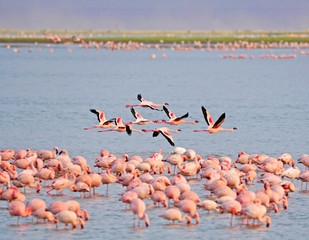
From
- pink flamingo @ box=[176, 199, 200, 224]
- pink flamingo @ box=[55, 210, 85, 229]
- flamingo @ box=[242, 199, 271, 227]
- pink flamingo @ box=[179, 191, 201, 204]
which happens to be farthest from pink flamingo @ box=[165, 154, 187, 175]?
pink flamingo @ box=[55, 210, 85, 229]

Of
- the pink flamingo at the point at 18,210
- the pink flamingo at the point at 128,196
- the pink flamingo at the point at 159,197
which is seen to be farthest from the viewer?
the pink flamingo at the point at 159,197

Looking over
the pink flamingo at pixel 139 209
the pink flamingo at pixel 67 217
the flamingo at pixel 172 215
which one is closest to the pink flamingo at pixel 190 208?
the flamingo at pixel 172 215

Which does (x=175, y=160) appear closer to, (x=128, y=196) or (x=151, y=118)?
(x=128, y=196)

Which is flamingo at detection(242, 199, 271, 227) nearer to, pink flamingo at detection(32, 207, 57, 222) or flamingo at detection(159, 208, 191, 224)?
flamingo at detection(159, 208, 191, 224)

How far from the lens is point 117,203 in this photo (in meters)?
16.4

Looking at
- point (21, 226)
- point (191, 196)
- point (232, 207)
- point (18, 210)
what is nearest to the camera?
point (18, 210)

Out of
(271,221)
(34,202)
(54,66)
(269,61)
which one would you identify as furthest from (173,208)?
(269,61)

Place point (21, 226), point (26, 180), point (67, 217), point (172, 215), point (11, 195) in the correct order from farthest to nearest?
point (26, 180) → point (11, 195) → point (21, 226) → point (172, 215) → point (67, 217)

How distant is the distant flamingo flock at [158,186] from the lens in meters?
14.5

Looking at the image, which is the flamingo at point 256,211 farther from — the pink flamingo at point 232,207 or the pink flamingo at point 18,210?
the pink flamingo at point 18,210

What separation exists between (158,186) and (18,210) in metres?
3.15

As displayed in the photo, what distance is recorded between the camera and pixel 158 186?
1600 cm

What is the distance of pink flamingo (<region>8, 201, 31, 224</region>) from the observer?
14258mm

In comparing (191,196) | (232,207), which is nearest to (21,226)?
(191,196)
